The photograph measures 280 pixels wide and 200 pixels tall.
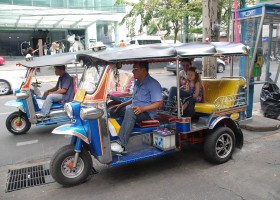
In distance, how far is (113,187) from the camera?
13.6 feet

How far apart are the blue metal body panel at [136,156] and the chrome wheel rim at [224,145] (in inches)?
41.1

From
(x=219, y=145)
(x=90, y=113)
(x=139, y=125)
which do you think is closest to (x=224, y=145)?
(x=219, y=145)

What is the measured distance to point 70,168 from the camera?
4.12m

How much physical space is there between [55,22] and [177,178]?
28.2 m

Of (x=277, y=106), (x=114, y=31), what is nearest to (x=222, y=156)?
(x=277, y=106)

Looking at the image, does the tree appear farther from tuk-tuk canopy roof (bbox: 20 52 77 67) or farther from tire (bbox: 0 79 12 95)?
tuk-tuk canopy roof (bbox: 20 52 77 67)

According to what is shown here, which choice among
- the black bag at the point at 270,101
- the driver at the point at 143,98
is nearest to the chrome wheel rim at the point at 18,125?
the driver at the point at 143,98

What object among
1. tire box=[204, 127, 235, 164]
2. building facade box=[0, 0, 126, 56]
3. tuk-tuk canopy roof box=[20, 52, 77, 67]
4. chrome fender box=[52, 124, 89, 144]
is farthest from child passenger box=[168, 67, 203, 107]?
Result: building facade box=[0, 0, 126, 56]

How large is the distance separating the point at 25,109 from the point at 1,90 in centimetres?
690

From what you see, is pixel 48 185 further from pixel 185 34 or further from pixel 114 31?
pixel 114 31

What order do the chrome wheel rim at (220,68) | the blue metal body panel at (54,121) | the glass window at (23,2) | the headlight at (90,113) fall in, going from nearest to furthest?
the headlight at (90,113) → the blue metal body panel at (54,121) → the chrome wheel rim at (220,68) → the glass window at (23,2)

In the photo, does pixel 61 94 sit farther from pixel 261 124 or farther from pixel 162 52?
pixel 261 124

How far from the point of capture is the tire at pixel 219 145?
469 cm

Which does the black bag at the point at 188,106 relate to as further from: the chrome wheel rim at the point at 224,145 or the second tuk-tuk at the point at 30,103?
the second tuk-tuk at the point at 30,103
